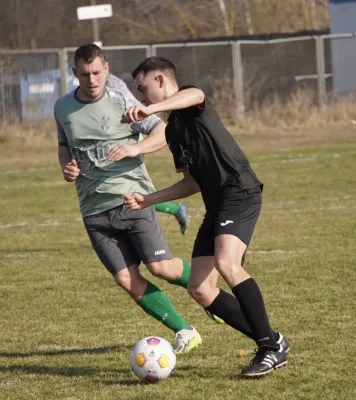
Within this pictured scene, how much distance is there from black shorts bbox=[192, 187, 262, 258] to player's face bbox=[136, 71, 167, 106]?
2.14 ft

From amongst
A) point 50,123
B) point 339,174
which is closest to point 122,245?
point 339,174

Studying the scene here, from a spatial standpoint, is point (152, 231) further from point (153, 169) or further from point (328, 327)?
point (153, 169)

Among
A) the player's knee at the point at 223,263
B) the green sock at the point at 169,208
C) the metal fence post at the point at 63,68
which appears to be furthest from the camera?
the metal fence post at the point at 63,68

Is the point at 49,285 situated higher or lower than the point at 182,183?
lower

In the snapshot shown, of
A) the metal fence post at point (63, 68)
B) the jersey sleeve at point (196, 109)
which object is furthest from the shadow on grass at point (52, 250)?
the metal fence post at point (63, 68)

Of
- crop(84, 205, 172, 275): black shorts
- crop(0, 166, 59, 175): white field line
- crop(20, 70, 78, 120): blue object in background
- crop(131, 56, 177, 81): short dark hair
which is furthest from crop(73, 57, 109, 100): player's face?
crop(20, 70, 78, 120): blue object in background

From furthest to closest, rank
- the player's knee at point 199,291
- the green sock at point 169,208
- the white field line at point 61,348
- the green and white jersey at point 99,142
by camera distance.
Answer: the green sock at point 169,208 < the white field line at point 61,348 < the green and white jersey at point 99,142 < the player's knee at point 199,291

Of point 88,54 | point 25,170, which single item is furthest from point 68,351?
point 25,170

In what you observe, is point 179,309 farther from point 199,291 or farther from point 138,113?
point 138,113

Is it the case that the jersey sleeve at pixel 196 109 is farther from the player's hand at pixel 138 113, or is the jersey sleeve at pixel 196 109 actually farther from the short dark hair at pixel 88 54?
the short dark hair at pixel 88 54

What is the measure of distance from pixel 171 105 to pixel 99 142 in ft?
4.30

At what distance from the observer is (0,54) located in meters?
26.8

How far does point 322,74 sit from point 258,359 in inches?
910

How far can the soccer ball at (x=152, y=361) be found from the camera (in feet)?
19.1
